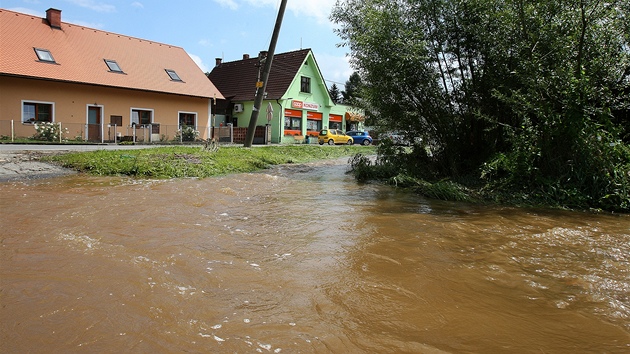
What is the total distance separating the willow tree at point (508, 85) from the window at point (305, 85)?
960 inches

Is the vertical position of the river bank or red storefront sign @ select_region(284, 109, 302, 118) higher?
red storefront sign @ select_region(284, 109, 302, 118)

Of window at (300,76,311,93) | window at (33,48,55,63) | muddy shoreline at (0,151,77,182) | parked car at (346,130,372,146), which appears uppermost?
window at (300,76,311,93)

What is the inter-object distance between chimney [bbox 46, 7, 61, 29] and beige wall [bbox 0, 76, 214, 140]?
4567 mm

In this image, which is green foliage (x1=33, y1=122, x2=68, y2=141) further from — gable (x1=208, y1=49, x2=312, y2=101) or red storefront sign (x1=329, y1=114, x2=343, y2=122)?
red storefront sign (x1=329, y1=114, x2=343, y2=122)

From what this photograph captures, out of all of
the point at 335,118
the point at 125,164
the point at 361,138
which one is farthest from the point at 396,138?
the point at 335,118

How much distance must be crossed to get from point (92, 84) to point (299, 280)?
74.8ft

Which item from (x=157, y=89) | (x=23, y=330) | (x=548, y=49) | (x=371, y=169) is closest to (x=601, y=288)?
(x=23, y=330)

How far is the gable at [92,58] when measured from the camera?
21.1 metres

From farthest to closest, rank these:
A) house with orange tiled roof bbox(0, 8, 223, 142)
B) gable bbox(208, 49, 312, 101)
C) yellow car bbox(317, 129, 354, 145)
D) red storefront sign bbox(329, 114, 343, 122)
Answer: red storefront sign bbox(329, 114, 343, 122)
yellow car bbox(317, 129, 354, 145)
gable bbox(208, 49, 312, 101)
house with orange tiled roof bbox(0, 8, 223, 142)

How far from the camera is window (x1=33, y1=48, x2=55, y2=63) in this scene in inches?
854

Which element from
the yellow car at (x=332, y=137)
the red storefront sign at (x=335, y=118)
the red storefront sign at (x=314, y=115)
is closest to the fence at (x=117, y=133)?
the yellow car at (x=332, y=137)

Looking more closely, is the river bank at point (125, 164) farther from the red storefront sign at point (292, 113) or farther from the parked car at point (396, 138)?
the red storefront sign at point (292, 113)

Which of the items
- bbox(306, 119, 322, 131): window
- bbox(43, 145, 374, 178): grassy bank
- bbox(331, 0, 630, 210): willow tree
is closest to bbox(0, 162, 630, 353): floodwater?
bbox(331, 0, 630, 210): willow tree

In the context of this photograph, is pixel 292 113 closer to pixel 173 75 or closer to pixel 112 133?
pixel 173 75
